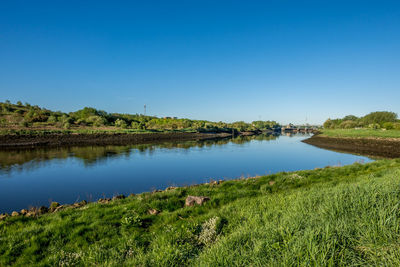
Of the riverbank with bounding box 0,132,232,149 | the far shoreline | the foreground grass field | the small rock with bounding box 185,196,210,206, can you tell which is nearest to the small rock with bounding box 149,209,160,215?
the foreground grass field

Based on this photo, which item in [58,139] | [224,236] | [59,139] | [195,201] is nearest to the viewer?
[224,236]

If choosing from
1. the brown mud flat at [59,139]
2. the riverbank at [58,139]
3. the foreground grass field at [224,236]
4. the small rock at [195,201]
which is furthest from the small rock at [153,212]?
the riverbank at [58,139]

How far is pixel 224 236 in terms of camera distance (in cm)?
470

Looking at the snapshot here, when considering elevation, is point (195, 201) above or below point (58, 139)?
below

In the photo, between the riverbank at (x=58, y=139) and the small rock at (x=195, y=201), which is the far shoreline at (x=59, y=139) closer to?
the riverbank at (x=58, y=139)

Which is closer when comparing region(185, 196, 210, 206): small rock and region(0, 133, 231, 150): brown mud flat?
region(185, 196, 210, 206): small rock

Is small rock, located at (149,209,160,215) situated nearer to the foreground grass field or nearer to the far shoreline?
the foreground grass field

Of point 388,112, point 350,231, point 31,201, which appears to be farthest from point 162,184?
point 388,112

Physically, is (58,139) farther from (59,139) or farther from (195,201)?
(195,201)

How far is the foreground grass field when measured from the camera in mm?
2977

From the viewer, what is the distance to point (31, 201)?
1209 cm

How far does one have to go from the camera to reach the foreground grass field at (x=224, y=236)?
2977 mm

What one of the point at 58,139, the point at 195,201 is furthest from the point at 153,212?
the point at 58,139

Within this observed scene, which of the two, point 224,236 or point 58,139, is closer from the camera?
point 224,236
